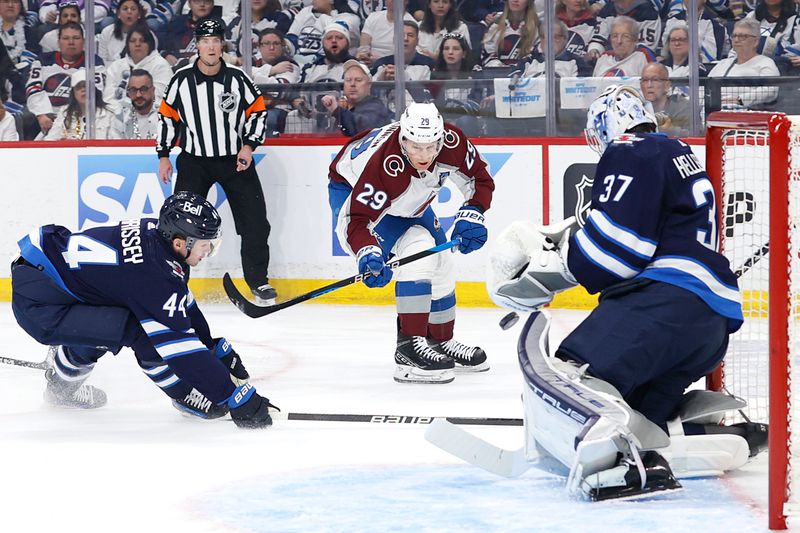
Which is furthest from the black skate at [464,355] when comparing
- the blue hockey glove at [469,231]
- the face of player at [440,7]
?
the face of player at [440,7]

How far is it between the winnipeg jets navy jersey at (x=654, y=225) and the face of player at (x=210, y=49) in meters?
3.33

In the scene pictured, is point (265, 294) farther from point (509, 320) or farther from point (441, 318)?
point (509, 320)

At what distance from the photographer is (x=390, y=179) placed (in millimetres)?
3889

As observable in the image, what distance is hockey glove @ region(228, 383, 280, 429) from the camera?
3.15 meters

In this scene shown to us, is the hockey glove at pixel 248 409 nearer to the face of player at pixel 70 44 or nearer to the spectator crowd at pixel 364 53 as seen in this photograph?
the spectator crowd at pixel 364 53

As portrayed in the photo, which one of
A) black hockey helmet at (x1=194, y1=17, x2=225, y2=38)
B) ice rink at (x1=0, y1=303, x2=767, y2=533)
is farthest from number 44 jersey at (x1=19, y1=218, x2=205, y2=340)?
black hockey helmet at (x1=194, y1=17, x2=225, y2=38)

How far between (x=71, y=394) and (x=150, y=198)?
230 centimetres

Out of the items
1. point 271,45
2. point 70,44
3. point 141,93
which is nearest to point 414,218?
point 271,45

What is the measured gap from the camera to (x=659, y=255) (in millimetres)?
2539

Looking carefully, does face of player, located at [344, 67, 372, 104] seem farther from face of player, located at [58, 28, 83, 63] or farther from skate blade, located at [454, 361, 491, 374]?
skate blade, located at [454, 361, 491, 374]

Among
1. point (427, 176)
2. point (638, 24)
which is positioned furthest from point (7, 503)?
point (638, 24)

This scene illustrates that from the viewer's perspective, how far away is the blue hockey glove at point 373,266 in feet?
12.3

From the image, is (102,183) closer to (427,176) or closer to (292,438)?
(427,176)

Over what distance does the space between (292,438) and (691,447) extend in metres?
1.00
